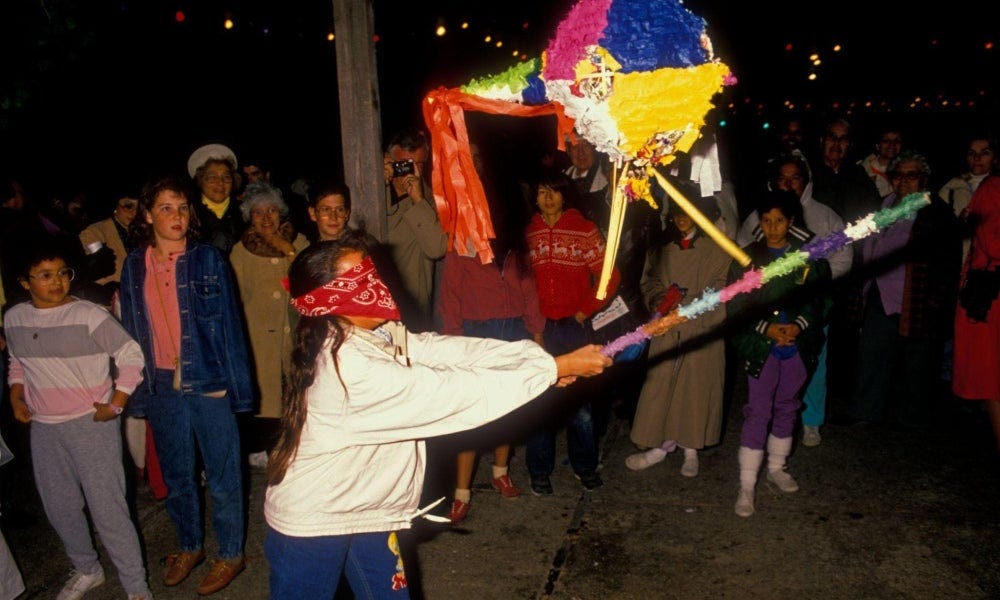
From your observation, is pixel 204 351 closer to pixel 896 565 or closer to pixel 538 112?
pixel 538 112

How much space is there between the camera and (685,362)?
14.3 feet

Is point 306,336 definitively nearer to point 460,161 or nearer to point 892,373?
point 460,161

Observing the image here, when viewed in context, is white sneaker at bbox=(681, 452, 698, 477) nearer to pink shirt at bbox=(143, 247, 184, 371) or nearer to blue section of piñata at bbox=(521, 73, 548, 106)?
blue section of piñata at bbox=(521, 73, 548, 106)

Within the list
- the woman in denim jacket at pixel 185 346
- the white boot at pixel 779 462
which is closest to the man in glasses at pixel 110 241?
the woman in denim jacket at pixel 185 346

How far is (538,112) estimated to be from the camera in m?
2.64

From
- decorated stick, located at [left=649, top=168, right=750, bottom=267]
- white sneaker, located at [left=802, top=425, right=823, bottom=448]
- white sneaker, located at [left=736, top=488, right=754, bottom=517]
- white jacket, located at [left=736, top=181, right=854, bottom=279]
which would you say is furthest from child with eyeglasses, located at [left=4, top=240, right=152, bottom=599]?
white sneaker, located at [left=802, top=425, right=823, bottom=448]

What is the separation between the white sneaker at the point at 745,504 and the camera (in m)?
3.94

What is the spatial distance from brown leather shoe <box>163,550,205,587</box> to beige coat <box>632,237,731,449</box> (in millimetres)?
2669

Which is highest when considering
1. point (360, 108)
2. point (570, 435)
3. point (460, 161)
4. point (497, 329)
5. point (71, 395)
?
point (360, 108)

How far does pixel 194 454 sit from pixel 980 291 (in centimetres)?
473

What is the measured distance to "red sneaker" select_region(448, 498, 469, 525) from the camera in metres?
4.04

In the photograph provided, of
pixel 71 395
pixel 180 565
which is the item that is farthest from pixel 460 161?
pixel 180 565

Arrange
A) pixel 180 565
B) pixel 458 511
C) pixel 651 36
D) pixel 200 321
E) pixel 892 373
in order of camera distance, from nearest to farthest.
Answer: pixel 651 36
pixel 200 321
pixel 180 565
pixel 458 511
pixel 892 373

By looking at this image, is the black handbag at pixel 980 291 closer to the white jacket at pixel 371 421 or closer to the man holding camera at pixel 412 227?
the man holding camera at pixel 412 227
